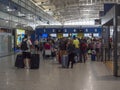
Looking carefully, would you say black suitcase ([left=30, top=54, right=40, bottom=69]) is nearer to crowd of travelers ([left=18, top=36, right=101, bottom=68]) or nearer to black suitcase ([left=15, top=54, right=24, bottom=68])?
crowd of travelers ([left=18, top=36, right=101, bottom=68])

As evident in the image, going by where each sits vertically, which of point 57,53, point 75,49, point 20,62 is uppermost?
point 75,49

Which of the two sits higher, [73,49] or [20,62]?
[73,49]

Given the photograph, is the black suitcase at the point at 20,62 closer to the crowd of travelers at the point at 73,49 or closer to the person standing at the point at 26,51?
the person standing at the point at 26,51

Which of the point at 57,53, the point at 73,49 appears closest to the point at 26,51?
the point at 73,49

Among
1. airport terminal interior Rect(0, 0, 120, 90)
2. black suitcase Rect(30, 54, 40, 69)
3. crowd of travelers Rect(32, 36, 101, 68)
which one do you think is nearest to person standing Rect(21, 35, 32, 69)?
airport terminal interior Rect(0, 0, 120, 90)

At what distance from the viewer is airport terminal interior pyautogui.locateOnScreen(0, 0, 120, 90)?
11.9m

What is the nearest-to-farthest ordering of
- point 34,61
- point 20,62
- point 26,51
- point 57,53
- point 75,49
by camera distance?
point 34,61
point 26,51
point 20,62
point 75,49
point 57,53

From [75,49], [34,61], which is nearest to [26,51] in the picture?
[34,61]

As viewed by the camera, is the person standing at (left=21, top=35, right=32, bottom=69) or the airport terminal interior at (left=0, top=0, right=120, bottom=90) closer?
the airport terminal interior at (left=0, top=0, right=120, bottom=90)

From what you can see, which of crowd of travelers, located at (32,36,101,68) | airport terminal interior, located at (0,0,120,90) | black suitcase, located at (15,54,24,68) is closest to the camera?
airport terminal interior, located at (0,0,120,90)

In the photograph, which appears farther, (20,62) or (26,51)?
(20,62)

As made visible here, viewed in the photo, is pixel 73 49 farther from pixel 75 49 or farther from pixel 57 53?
pixel 57 53

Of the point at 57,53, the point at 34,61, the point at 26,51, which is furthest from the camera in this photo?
the point at 57,53

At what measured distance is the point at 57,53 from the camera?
21609mm
